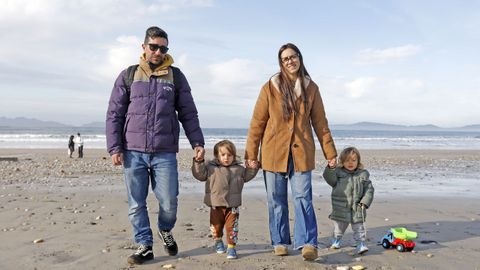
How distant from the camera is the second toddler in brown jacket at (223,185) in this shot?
4770mm

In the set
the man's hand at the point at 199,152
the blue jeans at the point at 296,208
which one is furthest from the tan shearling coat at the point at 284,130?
the man's hand at the point at 199,152

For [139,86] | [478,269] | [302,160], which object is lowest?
[478,269]

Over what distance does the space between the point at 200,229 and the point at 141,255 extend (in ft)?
5.26

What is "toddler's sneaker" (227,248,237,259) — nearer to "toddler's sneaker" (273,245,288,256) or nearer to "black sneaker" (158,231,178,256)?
"toddler's sneaker" (273,245,288,256)

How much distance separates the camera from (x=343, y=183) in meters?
5.05

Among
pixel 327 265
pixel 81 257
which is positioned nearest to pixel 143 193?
pixel 81 257

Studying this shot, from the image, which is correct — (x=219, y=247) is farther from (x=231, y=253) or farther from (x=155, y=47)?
(x=155, y=47)

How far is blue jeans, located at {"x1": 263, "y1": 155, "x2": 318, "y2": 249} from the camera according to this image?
4.65 m

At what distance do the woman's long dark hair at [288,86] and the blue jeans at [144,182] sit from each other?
4.21ft

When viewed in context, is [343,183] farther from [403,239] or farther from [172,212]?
[172,212]

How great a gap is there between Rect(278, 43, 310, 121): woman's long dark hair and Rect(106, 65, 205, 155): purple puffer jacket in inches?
45.2

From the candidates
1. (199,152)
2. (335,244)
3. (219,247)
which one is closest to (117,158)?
(199,152)

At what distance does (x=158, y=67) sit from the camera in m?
4.57

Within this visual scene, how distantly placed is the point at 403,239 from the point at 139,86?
3210mm
